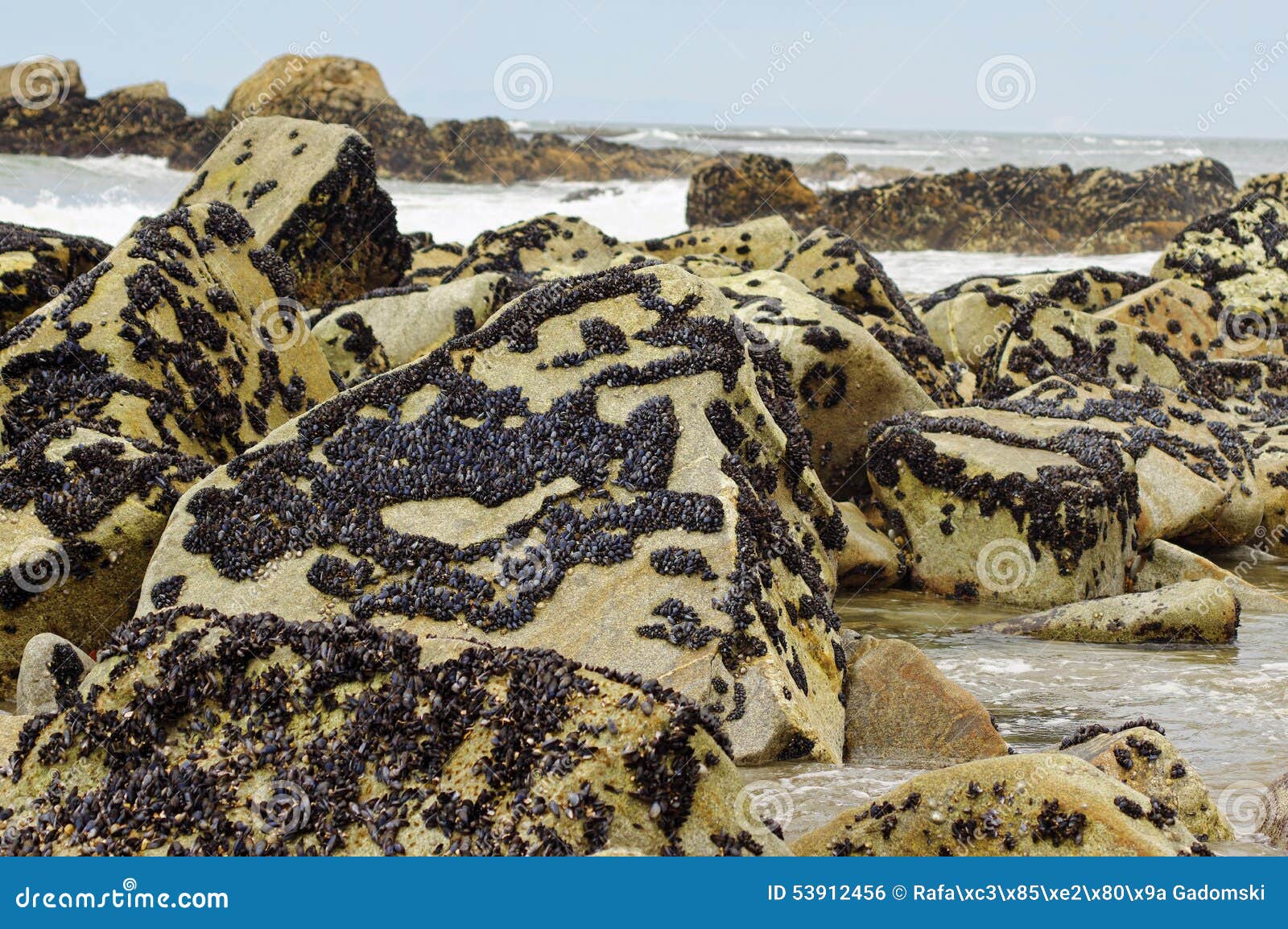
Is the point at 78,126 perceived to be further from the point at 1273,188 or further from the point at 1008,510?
the point at 1008,510

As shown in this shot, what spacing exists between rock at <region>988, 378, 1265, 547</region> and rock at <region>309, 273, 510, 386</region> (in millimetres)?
4776

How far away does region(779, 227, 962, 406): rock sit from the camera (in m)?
12.0

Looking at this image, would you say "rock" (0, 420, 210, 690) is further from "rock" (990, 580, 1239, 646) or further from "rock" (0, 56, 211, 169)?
"rock" (0, 56, 211, 169)

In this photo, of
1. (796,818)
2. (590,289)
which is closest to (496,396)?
(590,289)

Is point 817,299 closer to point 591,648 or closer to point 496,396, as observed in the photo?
point 496,396

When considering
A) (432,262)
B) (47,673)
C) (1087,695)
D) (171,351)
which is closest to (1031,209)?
(432,262)

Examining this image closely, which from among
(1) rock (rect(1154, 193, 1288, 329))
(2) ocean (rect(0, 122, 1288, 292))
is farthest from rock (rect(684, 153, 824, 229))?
(1) rock (rect(1154, 193, 1288, 329))

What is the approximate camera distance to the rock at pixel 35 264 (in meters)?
9.13

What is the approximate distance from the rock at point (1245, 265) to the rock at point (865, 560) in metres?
9.83

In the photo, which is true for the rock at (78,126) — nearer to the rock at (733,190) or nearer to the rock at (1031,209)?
the rock at (733,190)

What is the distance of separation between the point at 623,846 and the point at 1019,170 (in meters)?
42.1

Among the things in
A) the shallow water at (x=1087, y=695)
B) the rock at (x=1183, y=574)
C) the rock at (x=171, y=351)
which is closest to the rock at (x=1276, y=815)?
the shallow water at (x=1087, y=695)

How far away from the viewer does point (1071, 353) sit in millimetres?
12477

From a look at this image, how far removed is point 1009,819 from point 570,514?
2.73 meters
